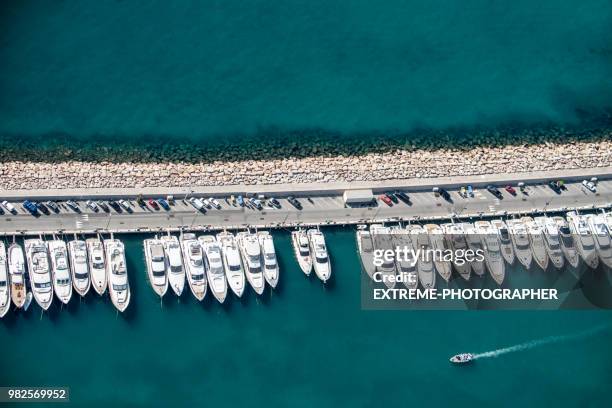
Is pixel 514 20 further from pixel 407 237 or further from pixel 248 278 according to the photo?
pixel 248 278

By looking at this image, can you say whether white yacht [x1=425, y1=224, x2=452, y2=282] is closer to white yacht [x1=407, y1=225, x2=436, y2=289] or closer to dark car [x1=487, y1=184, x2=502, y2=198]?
white yacht [x1=407, y1=225, x2=436, y2=289]

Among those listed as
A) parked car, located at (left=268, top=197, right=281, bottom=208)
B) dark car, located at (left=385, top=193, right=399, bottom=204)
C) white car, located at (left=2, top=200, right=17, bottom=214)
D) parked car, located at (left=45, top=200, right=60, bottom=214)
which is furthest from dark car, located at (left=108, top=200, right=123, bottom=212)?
dark car, located at (left=385, top=193, right=399, bottom=204)

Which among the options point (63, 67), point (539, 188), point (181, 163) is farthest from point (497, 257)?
point (63, 67)

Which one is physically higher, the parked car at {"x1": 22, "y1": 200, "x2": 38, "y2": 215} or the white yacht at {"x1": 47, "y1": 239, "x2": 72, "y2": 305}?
the parked car at {"x1": 22, "y1": 200, "x2": 38, "y2": 215}

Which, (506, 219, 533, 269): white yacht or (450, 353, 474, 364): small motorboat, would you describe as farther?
(506, 219, 533, 269): white yacht

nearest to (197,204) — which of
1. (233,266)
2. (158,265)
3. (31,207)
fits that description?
(233,266)

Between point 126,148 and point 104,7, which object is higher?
point 104,7

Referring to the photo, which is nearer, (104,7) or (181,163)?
(181,163)
